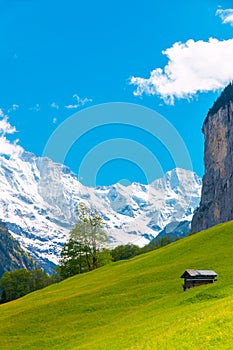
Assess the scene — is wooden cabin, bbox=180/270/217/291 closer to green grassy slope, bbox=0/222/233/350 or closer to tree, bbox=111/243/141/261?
green grassy slope, bbox=0/222/233/350

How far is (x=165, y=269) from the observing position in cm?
5644

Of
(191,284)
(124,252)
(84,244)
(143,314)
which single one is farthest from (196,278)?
(124,252)

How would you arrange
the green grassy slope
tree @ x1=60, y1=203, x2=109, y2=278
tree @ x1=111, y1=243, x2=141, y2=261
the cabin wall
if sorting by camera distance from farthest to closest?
tree @ x1=111, y1=243, x2=141, y2=261, tree @ x1=60, y1=203, x2=109, y2=278, the cabin wall, the green grassy slope

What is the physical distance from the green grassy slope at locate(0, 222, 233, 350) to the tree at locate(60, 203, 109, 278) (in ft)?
132

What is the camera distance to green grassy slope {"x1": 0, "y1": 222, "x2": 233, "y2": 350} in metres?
22.3

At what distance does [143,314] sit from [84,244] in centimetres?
7294

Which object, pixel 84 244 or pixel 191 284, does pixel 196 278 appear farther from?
pixel 84 244

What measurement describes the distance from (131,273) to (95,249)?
48189 millimetres

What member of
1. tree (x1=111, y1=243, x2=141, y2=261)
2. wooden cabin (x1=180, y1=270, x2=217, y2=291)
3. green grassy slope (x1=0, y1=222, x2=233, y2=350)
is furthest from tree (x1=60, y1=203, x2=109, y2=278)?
tree (x1=111, y1=243, x2=141, y2=261)

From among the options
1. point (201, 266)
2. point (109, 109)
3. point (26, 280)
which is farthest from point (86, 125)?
point (26, 280)

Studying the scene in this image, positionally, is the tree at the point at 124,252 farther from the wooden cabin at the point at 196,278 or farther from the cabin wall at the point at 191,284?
the cabin wall at the point at 191,284

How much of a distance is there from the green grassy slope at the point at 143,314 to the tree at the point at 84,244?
132 ft

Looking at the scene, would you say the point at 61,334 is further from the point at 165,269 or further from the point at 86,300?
the point at 165,269

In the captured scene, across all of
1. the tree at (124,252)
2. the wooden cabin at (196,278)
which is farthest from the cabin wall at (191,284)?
the tree at (124,252)
